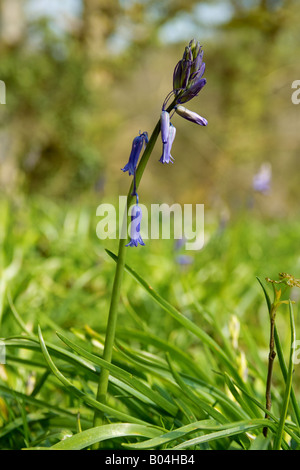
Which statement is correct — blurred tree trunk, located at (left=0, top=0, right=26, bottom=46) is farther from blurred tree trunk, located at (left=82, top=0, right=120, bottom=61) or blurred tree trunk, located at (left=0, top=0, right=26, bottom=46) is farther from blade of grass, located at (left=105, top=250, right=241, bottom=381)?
blade of grass, located at (left=105, top=250, right=241, bottom=381)

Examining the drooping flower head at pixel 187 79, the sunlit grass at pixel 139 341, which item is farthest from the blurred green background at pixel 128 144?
the drooping flower head at pixel 187 79

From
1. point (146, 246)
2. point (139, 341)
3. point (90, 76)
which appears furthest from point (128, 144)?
point (139, 341)

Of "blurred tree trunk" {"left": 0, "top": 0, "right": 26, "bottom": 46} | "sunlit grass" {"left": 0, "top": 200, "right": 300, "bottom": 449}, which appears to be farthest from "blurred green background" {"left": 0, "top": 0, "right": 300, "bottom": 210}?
"sunlit grass" {"left": 0, "top": 200, "right": 300, "bottom": 449}

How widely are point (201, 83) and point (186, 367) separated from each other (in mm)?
829

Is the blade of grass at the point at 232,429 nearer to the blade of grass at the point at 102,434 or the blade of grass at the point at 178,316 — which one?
the blade of grass at the point at 102,434

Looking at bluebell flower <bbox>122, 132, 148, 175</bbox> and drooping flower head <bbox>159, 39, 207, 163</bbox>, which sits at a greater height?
drooping flower head <bbox>159, 39, 207, 163</bbox>

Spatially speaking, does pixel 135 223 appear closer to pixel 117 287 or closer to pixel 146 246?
pixel 117 287

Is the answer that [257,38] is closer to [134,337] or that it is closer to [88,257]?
[88,257]

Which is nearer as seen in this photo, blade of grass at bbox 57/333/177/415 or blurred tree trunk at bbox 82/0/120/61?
blade of grass at bbox 57/333/177/415

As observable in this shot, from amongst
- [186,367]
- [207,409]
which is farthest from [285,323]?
[207,409]

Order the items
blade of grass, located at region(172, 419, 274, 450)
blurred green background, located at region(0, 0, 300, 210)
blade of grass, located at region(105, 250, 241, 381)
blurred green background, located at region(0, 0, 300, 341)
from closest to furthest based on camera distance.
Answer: blade of grass, located at region(172, 419, 274, 450) < blade of grass, located at region(105, 250, 241, 381) < blurred green background, located at region(0, 0, 300, 341) < blurred green background, located at region(0, 0, 300, 210)

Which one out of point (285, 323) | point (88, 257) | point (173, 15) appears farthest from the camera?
point (173, 15)

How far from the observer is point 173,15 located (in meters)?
12.1
